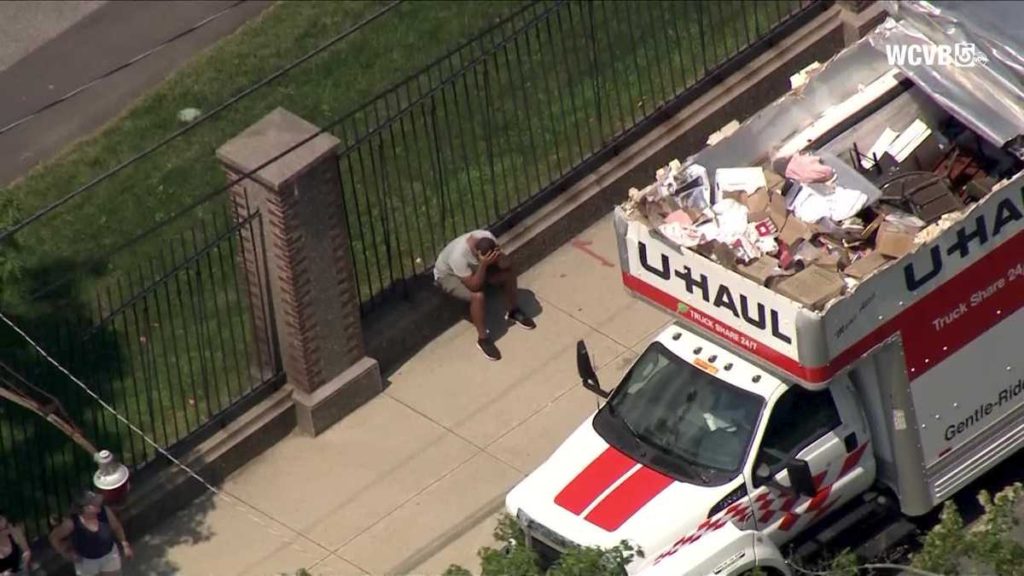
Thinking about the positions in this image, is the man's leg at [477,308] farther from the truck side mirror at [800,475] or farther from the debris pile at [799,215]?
the truck side mirror at [800,475]

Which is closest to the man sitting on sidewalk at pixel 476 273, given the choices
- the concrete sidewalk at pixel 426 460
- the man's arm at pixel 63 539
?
the concrete sidewalk at pixel 426 460

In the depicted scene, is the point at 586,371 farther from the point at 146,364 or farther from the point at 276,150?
the point at 146,364

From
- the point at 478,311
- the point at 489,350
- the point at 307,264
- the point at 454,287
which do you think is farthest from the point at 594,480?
the point at 454,287

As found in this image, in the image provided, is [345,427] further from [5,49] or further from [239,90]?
[5,49]

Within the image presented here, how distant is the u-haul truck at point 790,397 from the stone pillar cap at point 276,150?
259 cm

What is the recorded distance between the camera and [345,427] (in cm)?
1875

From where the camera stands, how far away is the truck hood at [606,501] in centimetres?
1546

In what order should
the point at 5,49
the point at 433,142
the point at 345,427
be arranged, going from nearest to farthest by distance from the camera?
the point at 345,427 < the point at 433,142 < the point at 5,49

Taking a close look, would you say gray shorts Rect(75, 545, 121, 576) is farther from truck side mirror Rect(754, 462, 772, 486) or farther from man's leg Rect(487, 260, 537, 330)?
truck side mirror Rect(754, 462, 772, 486)

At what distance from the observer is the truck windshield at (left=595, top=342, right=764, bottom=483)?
15.8 m

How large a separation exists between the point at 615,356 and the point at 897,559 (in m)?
3.40

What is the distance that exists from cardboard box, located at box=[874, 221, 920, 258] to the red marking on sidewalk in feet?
14.5

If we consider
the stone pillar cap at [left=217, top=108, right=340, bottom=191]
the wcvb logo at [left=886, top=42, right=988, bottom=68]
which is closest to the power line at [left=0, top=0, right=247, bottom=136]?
the stone pillar cap at [left=217, top=108, right=340, bottom=191]

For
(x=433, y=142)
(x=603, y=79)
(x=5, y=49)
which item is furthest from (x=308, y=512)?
(x=5, y=49)
